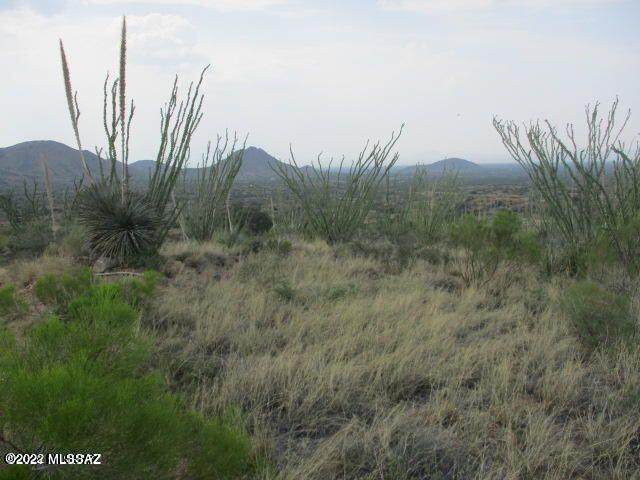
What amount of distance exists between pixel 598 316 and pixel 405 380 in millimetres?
2188

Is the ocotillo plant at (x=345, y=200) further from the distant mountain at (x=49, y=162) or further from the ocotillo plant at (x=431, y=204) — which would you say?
the distant mountain at (x=49, y=162)

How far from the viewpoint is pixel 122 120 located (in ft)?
30.7

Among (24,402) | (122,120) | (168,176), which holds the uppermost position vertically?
(122,120)

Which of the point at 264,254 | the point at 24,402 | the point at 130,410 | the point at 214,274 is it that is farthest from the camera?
the point at 264,254

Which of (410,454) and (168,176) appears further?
(168,176)

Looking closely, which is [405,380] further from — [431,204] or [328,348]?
[431,204]

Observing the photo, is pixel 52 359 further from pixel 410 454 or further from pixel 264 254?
pixel 264 254

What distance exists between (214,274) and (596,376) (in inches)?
229

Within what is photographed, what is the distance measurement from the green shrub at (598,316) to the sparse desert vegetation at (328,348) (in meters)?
0.02

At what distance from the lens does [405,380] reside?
4.28 meters

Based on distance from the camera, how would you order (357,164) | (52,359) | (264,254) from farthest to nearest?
(357,164)
(264,254)
(52,359)

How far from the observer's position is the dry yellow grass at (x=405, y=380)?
3.19m

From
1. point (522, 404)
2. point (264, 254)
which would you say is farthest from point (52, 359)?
point (264, 254)

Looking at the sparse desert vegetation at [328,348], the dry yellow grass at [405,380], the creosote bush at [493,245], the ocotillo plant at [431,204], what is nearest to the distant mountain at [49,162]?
the ocotillo plant at [431,204]
